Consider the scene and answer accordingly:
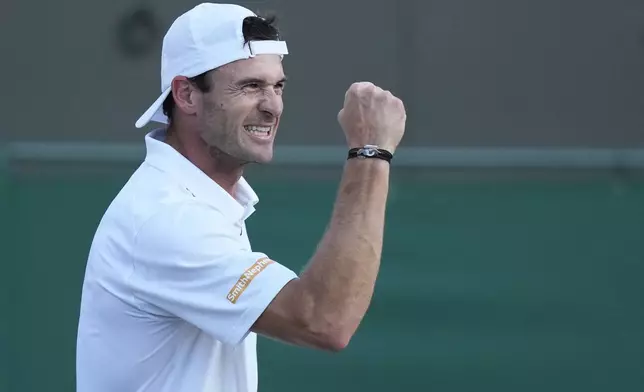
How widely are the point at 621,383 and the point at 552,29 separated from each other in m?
1.33

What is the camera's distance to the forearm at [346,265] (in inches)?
78.0

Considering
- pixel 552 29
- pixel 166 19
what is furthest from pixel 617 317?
pixel 166 19

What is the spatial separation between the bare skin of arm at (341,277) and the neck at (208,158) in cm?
36

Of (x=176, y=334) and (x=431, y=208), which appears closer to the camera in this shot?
(x=176, y=334)

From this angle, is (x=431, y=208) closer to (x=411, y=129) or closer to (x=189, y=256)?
(x=411, y=129)

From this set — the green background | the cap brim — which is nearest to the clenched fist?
the cap brim

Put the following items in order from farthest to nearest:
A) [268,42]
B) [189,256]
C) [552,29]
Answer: [552,29]
[268,42]
[189,256]

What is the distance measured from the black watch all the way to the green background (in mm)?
2173

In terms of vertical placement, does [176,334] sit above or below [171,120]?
below

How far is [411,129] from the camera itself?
4270 millimetres

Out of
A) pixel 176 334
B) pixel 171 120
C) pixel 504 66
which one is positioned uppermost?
pixel 504 66

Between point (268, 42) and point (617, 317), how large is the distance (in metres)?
2.42

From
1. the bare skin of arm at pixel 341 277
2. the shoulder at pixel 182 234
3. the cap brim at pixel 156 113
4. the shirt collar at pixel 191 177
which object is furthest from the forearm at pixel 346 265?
the cap brim at pixel 156 113

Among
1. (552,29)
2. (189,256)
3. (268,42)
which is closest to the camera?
(189,256)
